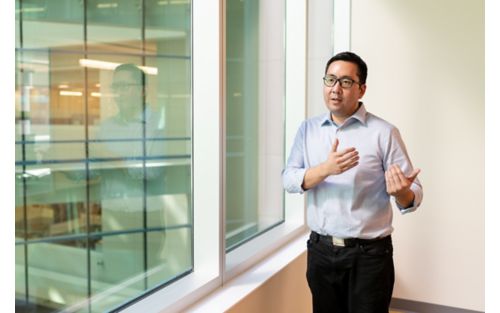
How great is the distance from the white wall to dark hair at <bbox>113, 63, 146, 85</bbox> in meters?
1.88

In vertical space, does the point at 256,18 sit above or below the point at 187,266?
above

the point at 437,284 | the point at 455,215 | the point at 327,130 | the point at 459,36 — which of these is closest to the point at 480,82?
the point at 459,36

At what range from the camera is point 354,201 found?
198 centimetres

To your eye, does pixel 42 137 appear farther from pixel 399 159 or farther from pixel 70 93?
pixel 399 159

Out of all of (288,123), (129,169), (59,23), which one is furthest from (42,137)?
(288,123)

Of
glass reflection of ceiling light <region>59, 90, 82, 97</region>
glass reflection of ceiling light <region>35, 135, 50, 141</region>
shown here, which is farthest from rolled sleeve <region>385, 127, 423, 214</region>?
glass reflection of ceiling light <region>59, 90, 82, 97</region>

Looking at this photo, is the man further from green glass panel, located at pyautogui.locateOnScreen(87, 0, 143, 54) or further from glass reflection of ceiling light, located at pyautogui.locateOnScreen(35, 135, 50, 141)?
green glass panel, located at pyautogui.locateOnScreen(87, 0, 143, 54)

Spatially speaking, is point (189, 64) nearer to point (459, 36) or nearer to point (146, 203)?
point (459, 36)

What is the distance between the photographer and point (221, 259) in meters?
2.24

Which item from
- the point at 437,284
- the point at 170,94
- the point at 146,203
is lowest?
the point at 437,284

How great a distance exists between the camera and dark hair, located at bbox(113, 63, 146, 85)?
3.29 m

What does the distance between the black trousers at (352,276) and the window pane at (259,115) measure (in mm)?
1332

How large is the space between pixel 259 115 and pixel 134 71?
1.09 meters
